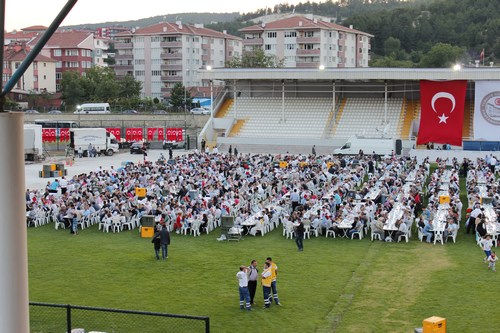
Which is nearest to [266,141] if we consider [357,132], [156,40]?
[357,132]

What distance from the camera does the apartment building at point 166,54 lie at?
12200 cm

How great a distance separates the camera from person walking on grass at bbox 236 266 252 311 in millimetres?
17312

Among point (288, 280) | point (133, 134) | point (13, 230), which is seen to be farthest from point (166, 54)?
point (13, 230)

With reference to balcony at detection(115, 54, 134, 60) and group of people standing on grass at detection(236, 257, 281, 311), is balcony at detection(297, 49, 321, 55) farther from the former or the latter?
group of people standing on grass at detection(236, 257, 281, 311)

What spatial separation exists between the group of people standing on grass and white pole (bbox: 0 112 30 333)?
8.56m

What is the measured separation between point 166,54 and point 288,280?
105455 millimetres

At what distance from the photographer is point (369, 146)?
157 feet

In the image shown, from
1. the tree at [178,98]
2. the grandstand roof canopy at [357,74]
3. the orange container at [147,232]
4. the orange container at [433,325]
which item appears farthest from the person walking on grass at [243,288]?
the tree at [178,98]

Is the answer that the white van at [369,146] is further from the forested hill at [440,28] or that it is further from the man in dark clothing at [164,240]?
the forested hill at [440,28]

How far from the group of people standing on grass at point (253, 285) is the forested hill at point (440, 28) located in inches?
4657

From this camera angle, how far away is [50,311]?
1620 cm

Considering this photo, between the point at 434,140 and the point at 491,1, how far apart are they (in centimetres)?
10372

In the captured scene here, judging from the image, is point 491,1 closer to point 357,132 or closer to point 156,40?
point 156,40

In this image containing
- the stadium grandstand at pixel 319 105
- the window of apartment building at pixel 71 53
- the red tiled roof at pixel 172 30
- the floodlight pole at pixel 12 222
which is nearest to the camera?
the floodlight pole at pixel 12 222
